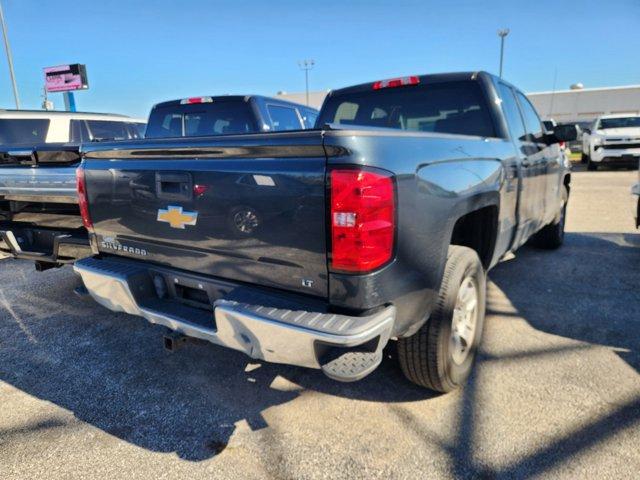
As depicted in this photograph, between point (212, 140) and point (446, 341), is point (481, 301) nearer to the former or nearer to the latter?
point (446, 341)

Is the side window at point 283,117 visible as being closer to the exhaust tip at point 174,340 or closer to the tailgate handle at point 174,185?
the tailgate handle at point 174,185

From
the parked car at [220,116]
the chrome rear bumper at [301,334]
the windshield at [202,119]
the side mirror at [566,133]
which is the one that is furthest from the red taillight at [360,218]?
the windshield at [202,119]

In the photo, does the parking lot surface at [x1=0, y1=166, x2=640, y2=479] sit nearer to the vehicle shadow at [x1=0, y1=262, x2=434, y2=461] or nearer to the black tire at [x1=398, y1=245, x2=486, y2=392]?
the vehicle shadow at [x1=0, y1=262, x2=434, y2=461]

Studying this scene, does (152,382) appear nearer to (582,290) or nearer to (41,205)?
(41,205)

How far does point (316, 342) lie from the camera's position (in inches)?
74.0

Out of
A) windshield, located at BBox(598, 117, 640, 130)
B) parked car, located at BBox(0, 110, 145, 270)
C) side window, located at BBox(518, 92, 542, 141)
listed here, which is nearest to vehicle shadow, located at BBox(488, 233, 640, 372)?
side window, located at BBox(518, 92, 542, 141)

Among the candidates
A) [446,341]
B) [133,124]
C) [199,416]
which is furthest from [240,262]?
[133,124]

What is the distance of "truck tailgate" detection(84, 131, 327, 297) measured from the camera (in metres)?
1.99

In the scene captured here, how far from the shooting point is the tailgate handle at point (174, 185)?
7.77ft

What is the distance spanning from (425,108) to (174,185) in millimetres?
2280

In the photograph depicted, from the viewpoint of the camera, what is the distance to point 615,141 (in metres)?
15.7

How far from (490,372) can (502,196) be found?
1204mm

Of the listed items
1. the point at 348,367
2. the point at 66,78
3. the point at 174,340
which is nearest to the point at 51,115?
the point at 174,340

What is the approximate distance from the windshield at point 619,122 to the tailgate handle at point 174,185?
60.7 feet
